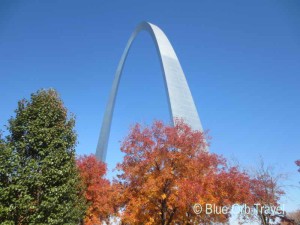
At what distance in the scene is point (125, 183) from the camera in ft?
53.4

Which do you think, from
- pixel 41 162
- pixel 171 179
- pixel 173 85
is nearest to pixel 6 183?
pixel 41 162

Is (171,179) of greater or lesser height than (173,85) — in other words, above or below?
below

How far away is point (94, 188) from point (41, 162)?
39.7 ft

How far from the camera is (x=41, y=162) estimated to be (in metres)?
13.6

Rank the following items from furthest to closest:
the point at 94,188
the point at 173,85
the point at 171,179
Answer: the point at 173,85, the point at 94,188, the point at 171,179

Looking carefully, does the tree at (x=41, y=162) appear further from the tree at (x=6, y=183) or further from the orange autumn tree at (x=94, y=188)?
the orange autumn tree at (x=94, y=188)

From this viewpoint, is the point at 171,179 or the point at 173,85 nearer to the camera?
the point at 171,179

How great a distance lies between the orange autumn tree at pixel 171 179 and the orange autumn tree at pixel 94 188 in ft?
24.4

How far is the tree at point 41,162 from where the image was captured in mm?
12812

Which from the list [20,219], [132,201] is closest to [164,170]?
[132,201]

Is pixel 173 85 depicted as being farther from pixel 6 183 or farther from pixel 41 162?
pixel 6 183

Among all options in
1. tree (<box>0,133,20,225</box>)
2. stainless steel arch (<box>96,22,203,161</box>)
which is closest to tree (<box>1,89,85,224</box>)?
tree (<box>0,133,20,225</box>)

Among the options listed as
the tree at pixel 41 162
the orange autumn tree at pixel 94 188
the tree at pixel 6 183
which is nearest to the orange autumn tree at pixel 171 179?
the tree at pixel 41 162

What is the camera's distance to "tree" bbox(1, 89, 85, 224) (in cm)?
1281
